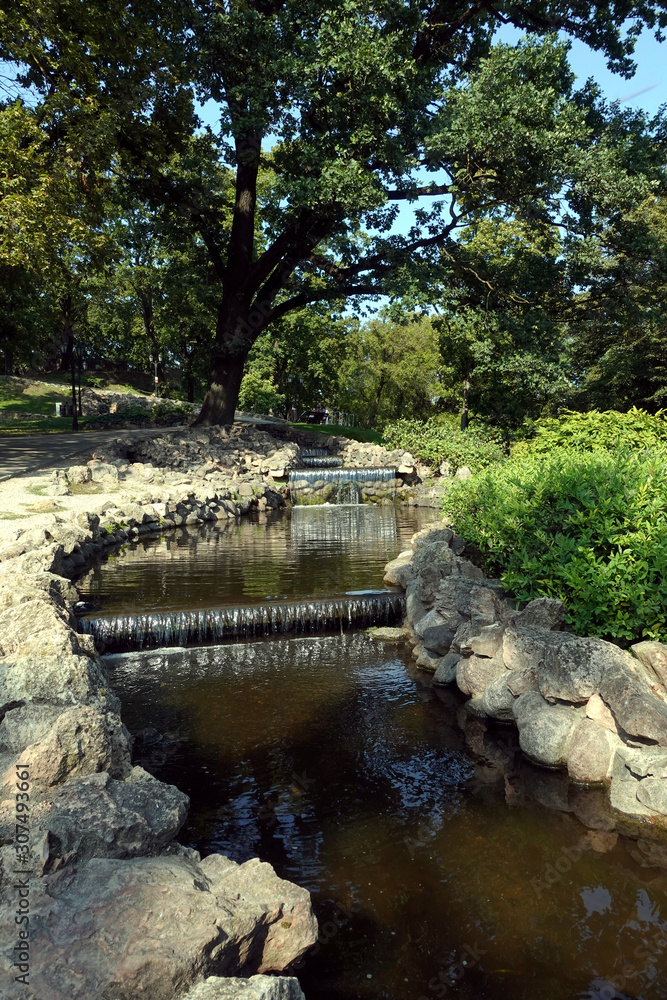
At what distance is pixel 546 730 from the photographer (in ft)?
19.1

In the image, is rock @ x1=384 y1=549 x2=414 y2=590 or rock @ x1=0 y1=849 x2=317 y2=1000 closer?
rock @ x1=0 y1=849 x2=317 y2=1000

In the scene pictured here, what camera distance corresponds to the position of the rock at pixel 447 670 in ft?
24.4

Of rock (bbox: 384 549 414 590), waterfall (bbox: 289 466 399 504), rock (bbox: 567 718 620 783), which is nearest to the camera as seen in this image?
rock (bbox: 567 718 620 783)

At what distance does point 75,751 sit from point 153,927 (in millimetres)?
1596

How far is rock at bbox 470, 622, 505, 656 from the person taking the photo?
268 inches

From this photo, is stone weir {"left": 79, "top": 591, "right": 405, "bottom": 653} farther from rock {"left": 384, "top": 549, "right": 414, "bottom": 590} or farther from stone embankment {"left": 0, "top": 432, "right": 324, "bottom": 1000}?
stone embankment {"left": 0, "top": 432, "right": 324, "bottom": 1000}

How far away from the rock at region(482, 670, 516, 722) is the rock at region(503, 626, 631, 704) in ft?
0.95

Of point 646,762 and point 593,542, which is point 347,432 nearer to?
point 593,542

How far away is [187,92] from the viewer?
70.9 ft

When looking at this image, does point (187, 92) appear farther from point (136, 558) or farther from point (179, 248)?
point (136, 558)

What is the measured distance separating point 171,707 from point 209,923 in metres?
4.10

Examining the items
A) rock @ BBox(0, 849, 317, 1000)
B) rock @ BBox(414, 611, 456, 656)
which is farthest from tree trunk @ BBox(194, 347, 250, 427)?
rock @ BBox(0, 849, 317, 1000)

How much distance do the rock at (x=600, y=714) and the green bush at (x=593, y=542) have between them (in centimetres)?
92

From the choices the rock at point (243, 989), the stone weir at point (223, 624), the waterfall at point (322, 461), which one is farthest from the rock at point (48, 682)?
the waterfall at point (322, 461)
